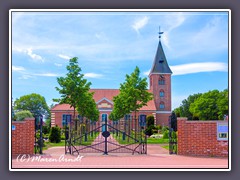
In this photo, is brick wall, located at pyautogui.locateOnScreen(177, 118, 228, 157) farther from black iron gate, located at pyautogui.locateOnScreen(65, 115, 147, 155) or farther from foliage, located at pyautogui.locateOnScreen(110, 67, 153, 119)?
foliage, located at pyautogui.locateOnScreen(110, 67, 153, 119)

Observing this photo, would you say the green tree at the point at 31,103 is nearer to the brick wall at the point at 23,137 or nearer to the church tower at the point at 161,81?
the church tower at the point at 161,81

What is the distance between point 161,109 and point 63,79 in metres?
35.2

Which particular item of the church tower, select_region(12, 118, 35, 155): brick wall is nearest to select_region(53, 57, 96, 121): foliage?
select_region(12, 118, 35, 155): brick wall

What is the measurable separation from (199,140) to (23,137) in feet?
24.0

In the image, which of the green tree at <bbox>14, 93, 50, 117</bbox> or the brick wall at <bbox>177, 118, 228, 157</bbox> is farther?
the green tree at <bbox>14, 93, 50, 117</bbox>

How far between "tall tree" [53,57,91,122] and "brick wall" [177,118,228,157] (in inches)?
457

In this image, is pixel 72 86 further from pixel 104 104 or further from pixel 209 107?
pixel 209 107

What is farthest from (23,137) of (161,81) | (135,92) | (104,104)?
(161,81)

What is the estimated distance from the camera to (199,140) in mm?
14859

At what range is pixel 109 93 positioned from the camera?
62.2 meters

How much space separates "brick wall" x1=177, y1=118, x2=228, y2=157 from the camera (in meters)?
14.7

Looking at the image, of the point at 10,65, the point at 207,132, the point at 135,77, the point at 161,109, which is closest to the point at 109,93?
the point at 161,109

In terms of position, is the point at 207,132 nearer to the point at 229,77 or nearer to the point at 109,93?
the point at 229,77
